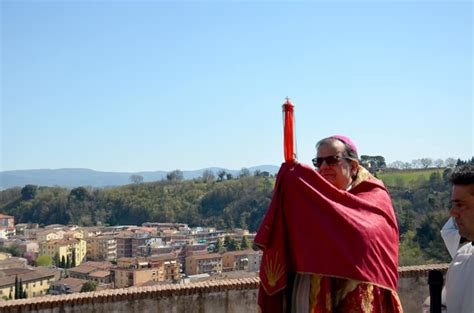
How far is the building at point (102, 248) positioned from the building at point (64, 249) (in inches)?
52.1

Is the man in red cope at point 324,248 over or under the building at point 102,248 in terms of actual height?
over

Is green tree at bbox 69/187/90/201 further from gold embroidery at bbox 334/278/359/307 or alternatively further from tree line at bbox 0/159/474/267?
gold embroidery at bbox 334/278/359/307

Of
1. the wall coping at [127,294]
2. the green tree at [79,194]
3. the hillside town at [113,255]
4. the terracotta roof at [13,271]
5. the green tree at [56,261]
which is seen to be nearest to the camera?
the wall coping at [127,294]

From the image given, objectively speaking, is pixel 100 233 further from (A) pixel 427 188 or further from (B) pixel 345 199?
(B) pixel 345 199

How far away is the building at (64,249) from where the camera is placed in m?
68.1

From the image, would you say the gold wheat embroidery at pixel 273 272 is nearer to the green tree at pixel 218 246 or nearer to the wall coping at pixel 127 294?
the wall coping at pixel 127 294

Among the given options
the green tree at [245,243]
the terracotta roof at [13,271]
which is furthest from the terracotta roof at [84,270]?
the green tree at [245,243]

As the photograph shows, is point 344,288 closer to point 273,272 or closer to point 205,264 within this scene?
point 273,272

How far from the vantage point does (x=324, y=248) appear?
5.86 feet

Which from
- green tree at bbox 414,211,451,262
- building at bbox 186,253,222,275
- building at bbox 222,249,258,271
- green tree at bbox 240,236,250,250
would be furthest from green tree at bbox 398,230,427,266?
green tree at bbox 240,236,250,250

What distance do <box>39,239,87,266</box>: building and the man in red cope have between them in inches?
2763

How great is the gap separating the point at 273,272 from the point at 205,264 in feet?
186

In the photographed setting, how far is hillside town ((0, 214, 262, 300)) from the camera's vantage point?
4812cm

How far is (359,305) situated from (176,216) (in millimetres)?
88753
